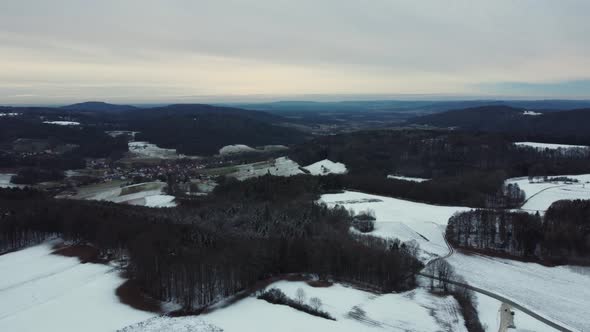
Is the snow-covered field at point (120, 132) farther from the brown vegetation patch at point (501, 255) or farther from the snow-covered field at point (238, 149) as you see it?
the brown vegetation patch at point (501, 255)

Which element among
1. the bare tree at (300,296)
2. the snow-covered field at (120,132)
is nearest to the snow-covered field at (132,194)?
the bare tree at (300,296)

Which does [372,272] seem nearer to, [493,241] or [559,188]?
[493,241]

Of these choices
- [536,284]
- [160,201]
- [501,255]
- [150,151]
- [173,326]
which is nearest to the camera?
[173,326]

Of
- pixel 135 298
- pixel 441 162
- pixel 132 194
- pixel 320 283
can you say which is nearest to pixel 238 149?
pixel 441 162

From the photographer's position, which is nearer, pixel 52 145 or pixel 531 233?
pixel 531 233

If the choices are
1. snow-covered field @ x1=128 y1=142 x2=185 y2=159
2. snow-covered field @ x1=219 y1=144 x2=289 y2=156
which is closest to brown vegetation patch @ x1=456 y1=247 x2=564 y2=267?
snow-covered field @ x1=219 y1=144 x2=289 y2=156

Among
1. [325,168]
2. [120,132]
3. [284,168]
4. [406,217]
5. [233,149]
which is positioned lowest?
[233,149]

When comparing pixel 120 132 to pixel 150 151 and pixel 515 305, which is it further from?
pixel 515 305
